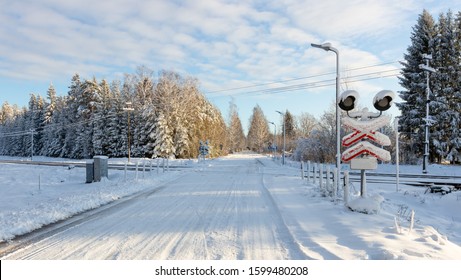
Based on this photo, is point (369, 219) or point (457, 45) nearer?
point (369, 219)

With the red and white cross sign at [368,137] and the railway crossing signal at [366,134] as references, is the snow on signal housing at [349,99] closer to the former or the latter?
the railway crossing signal at [366,134]

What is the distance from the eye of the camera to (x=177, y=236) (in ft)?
20.2

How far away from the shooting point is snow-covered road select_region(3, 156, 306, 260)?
17.0 feet

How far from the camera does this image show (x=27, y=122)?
8688 centimetres

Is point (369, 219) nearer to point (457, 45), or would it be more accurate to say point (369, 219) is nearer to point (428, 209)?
point (428, 209)

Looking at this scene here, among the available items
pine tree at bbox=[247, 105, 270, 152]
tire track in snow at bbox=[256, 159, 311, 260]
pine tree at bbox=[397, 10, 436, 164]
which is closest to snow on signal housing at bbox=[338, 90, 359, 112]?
tire track in snow at bbox=[256, 159, 311, 260]

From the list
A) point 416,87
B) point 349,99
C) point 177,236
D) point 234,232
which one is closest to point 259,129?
point 416,87

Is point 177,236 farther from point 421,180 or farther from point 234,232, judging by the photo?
point 421,180

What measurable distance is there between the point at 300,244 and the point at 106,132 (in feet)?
203

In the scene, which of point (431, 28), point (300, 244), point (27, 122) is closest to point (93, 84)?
point (27, 122)

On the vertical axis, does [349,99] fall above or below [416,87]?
below

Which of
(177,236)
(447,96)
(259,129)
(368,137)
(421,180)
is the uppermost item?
(259,129)

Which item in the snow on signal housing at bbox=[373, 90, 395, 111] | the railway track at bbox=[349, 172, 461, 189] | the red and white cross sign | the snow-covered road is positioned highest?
the snow on signal housing at bbox=[373, 90, 395, 111]

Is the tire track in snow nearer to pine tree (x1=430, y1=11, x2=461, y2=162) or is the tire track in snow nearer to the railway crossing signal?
the railway crossing signal
